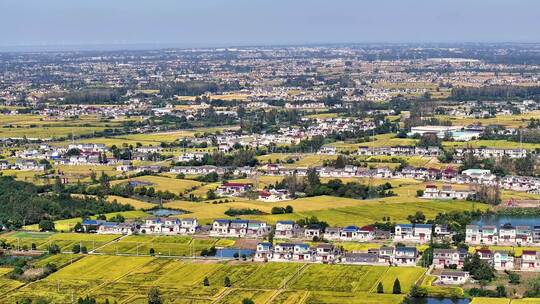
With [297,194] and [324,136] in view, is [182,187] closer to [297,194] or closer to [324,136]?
[297,194]

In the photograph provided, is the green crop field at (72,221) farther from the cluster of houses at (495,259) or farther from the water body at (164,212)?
the cluster of houses at (495,259)

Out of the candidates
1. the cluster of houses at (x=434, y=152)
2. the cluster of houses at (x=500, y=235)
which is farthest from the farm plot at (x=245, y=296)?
the cluster of houses at (x=434, y=152)

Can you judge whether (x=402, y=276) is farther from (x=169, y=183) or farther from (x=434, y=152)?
(x=434, y=152)

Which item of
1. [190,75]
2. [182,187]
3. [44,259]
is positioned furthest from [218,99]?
[44,259]

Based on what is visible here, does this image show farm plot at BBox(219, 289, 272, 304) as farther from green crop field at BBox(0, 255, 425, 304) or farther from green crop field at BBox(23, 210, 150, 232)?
green crop field at BBox(23, 210, 150, 232)

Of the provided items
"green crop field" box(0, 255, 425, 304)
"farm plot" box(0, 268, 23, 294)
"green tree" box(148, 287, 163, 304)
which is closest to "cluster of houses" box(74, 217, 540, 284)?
"green crop field" box(0, 255, 425, 304)

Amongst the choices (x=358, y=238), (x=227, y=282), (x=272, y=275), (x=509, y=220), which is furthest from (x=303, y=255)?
(x=509, y=220)
